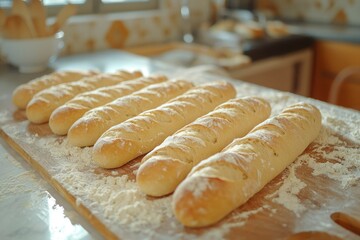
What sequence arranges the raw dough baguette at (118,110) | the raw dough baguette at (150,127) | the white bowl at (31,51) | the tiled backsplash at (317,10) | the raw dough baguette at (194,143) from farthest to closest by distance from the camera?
the tiled backsplash at (317,10) < the white bowl at (31,51) < the raw dough baguette at (118,110) < the raw dough baguette at (150,127) < the raw dough baguette at (194,143)

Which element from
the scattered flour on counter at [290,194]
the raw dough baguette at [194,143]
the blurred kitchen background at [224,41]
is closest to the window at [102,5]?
the blurred kitchen background at [224,41]

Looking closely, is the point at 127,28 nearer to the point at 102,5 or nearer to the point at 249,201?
the point at 102,5

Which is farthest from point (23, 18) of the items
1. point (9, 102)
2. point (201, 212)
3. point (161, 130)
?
point (201, 212)

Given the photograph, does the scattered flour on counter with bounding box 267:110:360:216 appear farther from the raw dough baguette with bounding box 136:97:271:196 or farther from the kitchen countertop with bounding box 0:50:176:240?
the kitchen countertop with bounding box 0:50:176:240

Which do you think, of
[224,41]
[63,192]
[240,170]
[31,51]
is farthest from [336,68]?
[63,192]

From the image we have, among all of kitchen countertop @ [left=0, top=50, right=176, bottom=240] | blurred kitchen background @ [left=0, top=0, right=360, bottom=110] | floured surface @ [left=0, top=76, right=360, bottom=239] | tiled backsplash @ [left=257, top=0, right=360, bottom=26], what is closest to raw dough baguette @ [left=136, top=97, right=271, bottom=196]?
floured surface @ [left=0, top=76, right=360, bottom=239]

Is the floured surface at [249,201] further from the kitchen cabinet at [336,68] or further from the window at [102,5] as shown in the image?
the kitchen cabinet at [336,68]
